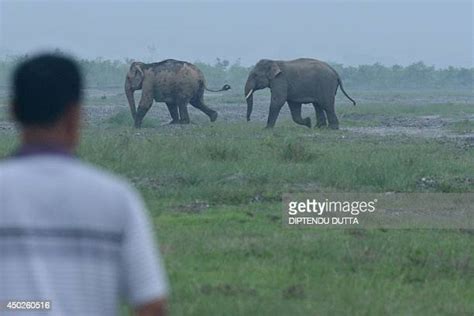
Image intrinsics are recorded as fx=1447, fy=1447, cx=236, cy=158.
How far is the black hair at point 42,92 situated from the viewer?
401 cm

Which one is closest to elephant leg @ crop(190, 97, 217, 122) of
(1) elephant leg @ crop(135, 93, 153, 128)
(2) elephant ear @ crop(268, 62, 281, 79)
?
(1) elephant leg @ crop(135, 93, 153, 128)

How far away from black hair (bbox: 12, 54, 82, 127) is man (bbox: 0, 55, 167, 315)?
72 mm

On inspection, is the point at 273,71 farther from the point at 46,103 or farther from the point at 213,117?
the point at 46,103

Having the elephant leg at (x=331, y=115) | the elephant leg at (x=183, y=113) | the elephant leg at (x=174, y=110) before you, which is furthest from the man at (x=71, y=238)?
the elephant leg at (x=174, y=110)

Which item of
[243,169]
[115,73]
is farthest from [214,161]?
[115,73]

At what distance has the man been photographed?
12.8 feet

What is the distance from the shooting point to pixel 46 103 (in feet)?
13.2

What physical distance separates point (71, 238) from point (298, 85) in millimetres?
25278

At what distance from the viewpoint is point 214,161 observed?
666 inches

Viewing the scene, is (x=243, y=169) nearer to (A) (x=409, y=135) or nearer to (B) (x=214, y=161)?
(B) (x=214, y=161)

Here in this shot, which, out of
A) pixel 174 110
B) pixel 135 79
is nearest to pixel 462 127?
pixel 174 110

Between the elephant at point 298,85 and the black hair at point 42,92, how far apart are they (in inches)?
968

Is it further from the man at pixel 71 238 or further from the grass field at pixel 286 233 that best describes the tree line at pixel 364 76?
the man at pixel 71 238

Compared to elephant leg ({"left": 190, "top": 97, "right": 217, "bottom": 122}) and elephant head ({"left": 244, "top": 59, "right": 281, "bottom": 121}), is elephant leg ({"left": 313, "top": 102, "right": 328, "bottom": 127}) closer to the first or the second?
elephant head ({"left": 244, "top": 59, "right": 281, "bottom": 121})
